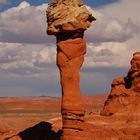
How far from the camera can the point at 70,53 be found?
29469 millimetres

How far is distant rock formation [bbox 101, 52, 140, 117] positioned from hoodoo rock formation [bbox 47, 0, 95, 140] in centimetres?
1403

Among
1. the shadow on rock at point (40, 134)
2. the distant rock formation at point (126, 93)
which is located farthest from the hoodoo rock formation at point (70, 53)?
the distant rock formation at point (126, 93)

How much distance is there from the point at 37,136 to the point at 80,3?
11158 millimetres

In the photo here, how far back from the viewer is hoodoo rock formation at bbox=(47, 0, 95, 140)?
29.2 metres

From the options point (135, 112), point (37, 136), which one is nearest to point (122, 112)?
point (135, 112)

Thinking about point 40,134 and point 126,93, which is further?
point 126,93

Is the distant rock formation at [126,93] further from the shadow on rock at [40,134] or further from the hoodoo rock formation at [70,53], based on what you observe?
the hoodoo rock formation at [70,53]

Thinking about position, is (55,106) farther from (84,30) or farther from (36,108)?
(84,30)

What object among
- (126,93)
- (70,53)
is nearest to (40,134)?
(70,53)

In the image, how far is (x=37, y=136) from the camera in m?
35.4

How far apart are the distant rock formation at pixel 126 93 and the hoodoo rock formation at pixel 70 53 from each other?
1403 centimetres

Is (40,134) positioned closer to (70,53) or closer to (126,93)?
(70,53)

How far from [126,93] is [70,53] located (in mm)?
16850

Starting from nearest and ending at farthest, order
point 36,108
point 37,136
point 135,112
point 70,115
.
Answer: point 70,115
point 37,136
point 135,112
point 36,108
